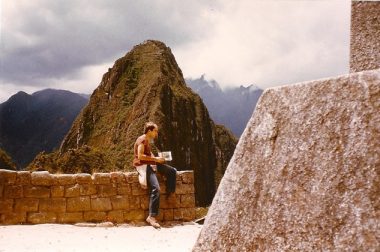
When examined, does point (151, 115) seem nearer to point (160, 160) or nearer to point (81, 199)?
point (81, 199)

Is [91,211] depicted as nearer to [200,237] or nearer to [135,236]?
[135,236]

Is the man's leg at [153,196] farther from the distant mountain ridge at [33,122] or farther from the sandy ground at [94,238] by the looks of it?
the distant mountain ridge at [33,122]

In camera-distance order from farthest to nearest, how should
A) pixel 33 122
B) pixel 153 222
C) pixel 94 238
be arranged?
pixel 33 122 < pixel 153 222 < pixel 94 238

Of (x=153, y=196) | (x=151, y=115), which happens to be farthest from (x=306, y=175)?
(x=151, y=115)

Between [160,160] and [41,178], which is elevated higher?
[160,160]

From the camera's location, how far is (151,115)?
9938cm

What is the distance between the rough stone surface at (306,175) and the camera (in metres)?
1.42

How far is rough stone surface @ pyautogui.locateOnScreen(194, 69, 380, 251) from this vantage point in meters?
1.42

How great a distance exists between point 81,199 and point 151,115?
302 feet

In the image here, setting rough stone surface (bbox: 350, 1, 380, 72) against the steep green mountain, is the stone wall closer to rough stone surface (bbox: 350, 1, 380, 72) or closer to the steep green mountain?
rough stone surface (bbox: 350, 1, 380, 72)

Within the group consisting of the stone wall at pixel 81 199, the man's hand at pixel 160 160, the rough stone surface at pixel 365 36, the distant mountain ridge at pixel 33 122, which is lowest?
the stone wall at pixel 81 199

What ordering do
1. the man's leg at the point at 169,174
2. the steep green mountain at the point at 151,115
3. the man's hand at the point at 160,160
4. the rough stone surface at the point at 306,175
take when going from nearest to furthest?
the rough stone surface at the point at 306,175
the man's hand at the point at 160,160
the man's leg at the point at 169,174
the steep green mountain at the point at 151,115

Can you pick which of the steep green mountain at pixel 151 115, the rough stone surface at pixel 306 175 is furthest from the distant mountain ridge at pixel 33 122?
the rough stone surface at pixel 306 175

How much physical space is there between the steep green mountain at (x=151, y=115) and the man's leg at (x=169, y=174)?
257 feet
